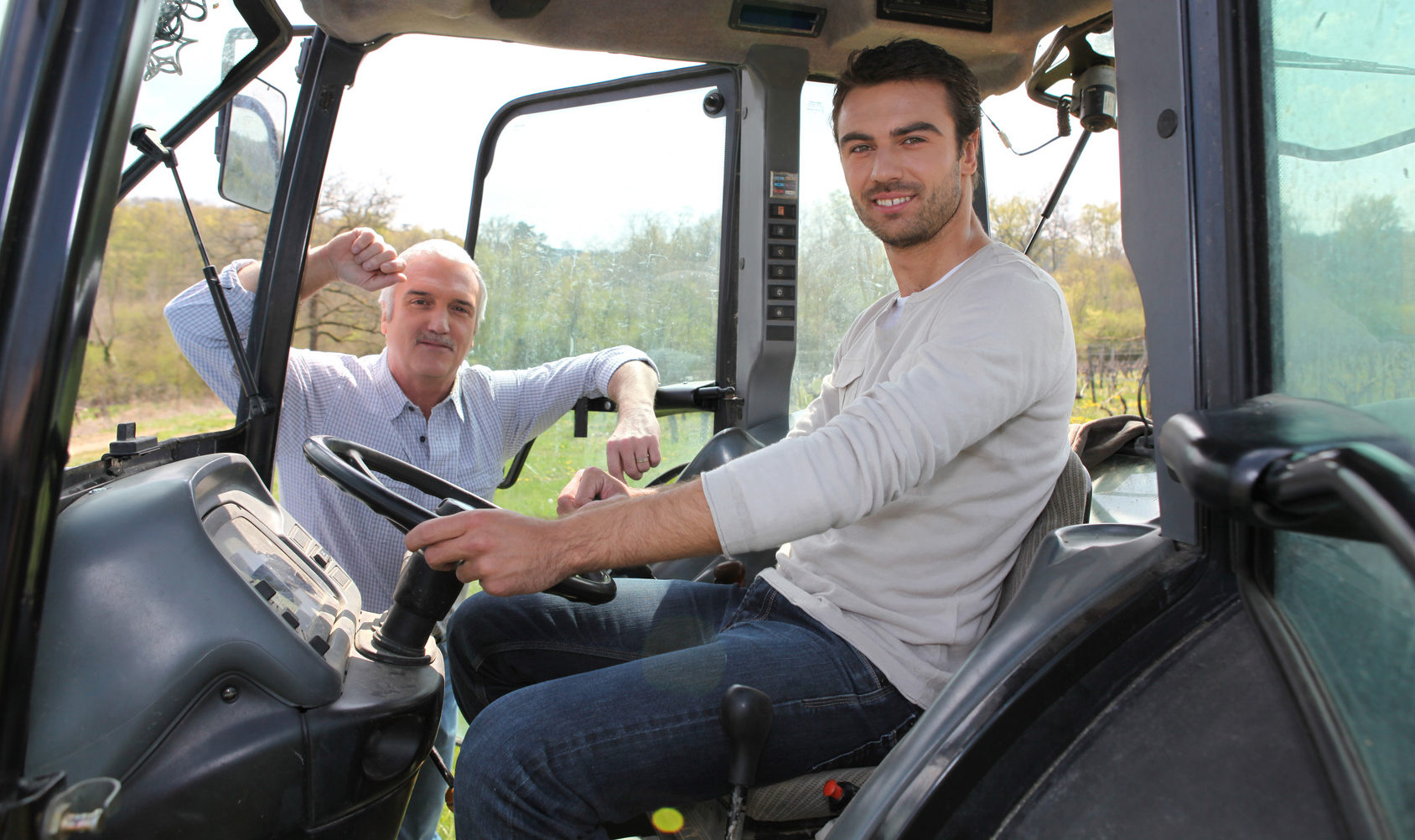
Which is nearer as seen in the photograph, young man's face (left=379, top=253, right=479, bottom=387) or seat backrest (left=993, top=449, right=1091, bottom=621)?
seat backrest (left=993, top=449, right=1091, bottom=621)

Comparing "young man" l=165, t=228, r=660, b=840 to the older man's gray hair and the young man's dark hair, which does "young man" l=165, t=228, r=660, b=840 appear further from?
the young man's dark hair

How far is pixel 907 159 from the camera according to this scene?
65.1 inches

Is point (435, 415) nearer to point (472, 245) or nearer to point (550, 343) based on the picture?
point (472, 245)

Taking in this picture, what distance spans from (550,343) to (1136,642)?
295 centimetres

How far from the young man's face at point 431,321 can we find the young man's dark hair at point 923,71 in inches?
44.4

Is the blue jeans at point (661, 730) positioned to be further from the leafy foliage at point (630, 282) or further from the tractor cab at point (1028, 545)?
the leafy foliage at point (630, 282)

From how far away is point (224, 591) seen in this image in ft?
3.69

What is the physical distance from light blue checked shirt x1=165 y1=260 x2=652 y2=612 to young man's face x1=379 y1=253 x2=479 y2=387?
67 millimetres

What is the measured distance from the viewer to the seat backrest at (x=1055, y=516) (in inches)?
55.4

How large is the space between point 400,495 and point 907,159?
1007 mm

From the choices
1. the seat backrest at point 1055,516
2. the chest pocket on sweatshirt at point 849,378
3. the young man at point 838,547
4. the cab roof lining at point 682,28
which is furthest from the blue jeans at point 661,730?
the cab roof lining at point 682,28

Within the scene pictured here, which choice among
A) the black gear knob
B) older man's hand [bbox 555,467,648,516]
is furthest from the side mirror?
the black gear knob

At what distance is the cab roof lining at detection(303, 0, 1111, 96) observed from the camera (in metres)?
1.82

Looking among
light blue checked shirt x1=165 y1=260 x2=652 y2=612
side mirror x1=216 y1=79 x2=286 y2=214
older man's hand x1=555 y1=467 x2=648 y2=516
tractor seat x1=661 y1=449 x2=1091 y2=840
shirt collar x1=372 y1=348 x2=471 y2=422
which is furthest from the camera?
shirt collar x1=372 y1=348 x2=471 y2=422
